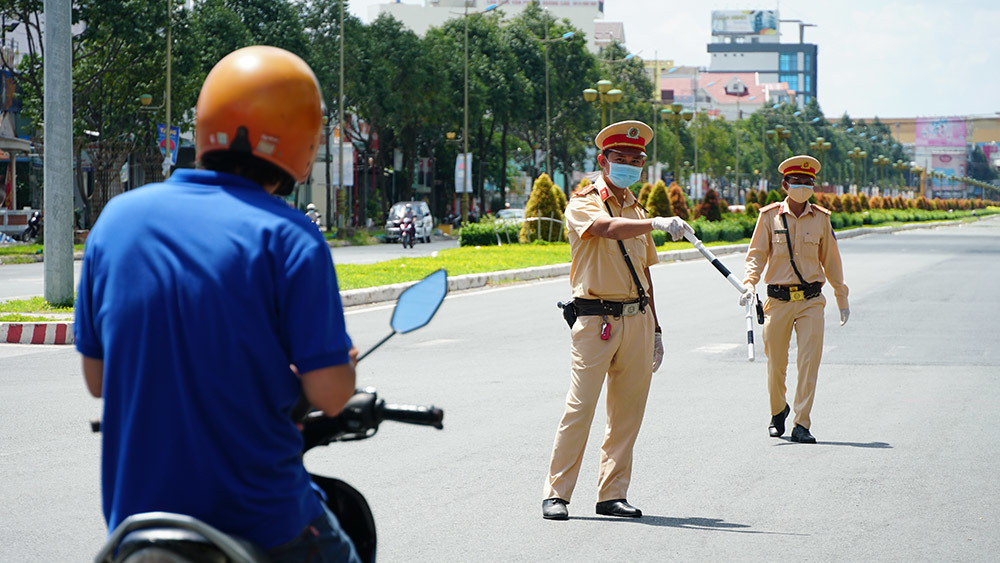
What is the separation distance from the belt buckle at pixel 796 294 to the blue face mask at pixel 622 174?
252 cm

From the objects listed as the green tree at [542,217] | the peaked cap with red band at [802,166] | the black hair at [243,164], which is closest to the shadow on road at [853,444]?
the peaked cap with red band at [802,166]

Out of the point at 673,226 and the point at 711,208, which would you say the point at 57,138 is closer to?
the point at 673,226

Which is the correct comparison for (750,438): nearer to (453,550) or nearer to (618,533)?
(618,533)

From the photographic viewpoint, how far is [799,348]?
318 inches

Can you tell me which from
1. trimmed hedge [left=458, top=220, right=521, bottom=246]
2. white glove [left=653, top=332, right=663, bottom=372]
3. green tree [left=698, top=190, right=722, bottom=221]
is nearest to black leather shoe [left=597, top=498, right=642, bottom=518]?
white glove [left=653, top=332, right=663, bottom=372]

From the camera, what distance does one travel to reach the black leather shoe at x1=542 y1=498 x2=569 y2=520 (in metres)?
5.75

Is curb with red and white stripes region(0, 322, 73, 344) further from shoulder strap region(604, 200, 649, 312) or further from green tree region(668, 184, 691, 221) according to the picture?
green tree region(668, 184, 691, 221)

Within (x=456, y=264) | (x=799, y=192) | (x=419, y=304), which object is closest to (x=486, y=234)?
(x=456, y=264)

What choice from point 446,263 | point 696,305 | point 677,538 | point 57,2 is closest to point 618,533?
point 677,538

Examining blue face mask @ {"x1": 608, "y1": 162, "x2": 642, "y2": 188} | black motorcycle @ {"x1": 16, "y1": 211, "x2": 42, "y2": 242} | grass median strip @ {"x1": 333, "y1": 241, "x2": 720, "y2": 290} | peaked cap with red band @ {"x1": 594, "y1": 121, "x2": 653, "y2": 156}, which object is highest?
peaked cap with red band @ {"x1": 594, "y1": 121, "x2": 653, "y2": 156}

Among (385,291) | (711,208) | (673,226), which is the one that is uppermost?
(711,208)

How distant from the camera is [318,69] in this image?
4578 cm

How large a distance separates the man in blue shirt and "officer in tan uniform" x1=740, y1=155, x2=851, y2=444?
19.3ft

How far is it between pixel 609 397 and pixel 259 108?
3.77 metres
